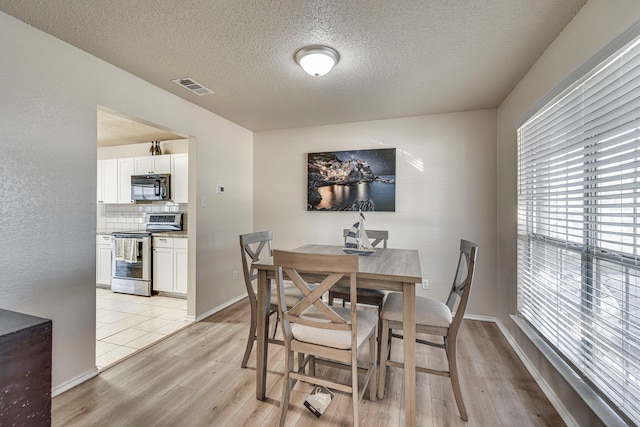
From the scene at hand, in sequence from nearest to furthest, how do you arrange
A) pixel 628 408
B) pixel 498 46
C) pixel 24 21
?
pixel 628 408 < pixel 24 21 < pixel 498 46

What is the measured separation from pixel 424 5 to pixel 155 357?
3087 mm

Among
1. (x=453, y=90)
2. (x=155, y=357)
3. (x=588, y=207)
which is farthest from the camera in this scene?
(x=453, y=90)

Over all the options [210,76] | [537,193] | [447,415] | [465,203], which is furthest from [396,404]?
[210,76]

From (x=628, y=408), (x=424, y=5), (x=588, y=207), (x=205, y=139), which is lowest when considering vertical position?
(x=628, y=408)

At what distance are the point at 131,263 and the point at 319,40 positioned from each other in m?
3.86

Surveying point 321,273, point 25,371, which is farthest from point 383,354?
point 25,371

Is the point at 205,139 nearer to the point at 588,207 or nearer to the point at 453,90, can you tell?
the point at 453,90

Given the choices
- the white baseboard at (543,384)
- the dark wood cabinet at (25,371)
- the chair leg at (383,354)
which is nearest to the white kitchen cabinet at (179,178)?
the dark wood cabinet at (25,371)

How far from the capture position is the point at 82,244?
2.06 metres

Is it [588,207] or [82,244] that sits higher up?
[588,207]

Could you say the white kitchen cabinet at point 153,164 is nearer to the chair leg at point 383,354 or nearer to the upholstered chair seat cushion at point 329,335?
the upholstered chair seat cushion at point 329,335

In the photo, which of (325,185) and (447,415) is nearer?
(447,415)

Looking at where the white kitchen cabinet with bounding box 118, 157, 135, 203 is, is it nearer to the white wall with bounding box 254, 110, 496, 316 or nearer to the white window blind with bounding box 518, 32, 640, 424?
the white wall with bounding box 254, 110, 496, 316

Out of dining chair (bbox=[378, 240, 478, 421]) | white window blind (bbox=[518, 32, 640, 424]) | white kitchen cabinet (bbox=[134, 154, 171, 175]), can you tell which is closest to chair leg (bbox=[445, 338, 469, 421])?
dining chair (bbox=[378, 240, 478, 421])
